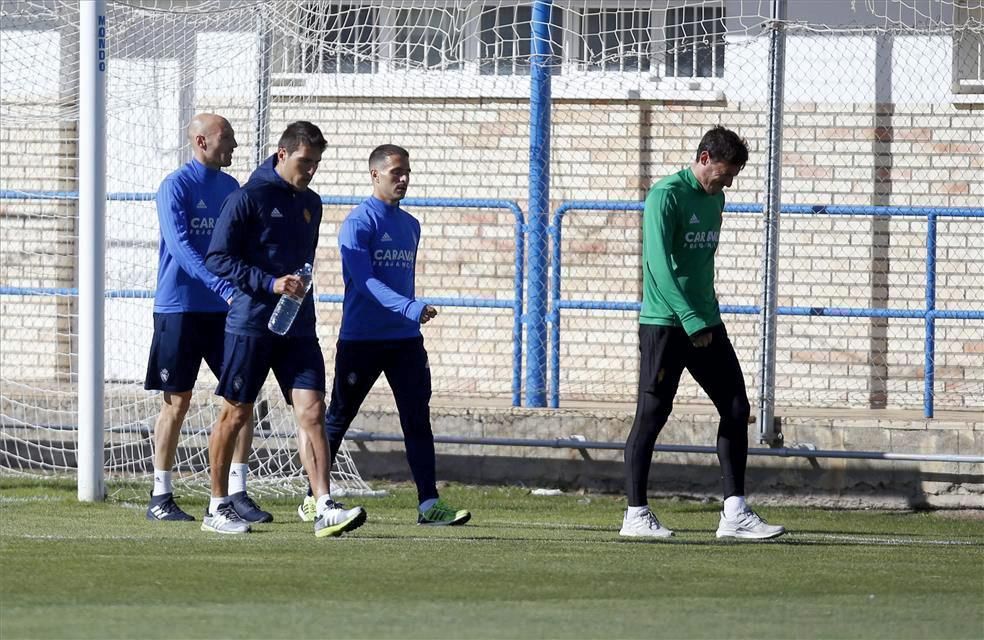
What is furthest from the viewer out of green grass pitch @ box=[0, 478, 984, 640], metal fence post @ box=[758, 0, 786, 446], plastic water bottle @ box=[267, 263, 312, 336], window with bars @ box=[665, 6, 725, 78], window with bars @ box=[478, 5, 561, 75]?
window with bars @ box=[478, 5, 561, 75]

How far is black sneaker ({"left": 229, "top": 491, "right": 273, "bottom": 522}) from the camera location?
8.31 metres

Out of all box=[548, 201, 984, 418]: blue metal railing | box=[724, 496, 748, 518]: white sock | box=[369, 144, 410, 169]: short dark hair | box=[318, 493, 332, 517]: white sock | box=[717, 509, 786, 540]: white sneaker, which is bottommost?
box=[717, 509, 786, 540]: white sneaker

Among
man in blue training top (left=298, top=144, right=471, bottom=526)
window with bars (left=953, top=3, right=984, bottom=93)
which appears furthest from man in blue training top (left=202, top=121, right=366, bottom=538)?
window with bars (left=953, top=3, right=984, bottom=93)

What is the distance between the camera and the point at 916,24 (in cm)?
1048

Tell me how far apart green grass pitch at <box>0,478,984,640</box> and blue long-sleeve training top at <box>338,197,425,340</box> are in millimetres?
1006

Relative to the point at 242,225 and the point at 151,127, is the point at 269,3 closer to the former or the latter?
the point at 151,127

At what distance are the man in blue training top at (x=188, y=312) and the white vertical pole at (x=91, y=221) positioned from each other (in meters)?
0.82

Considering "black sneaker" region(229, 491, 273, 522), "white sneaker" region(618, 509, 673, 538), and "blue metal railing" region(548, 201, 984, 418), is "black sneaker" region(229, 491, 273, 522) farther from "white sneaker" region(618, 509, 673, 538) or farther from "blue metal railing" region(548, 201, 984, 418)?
"blue metal railing" region(548, 201, 984, 418)

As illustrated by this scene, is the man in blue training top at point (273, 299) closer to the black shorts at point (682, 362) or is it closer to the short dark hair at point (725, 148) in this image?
the black shorts at point (682, 362)

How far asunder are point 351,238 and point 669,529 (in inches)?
88.2

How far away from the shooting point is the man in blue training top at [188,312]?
8234 millimetres

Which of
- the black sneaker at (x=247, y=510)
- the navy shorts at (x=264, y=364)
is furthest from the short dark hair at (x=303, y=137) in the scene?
the black sneaker at (x=247, y=510)

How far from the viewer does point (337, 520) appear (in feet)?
23.7

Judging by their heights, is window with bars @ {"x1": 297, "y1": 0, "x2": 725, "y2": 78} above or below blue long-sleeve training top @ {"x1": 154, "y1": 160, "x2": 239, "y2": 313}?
above
